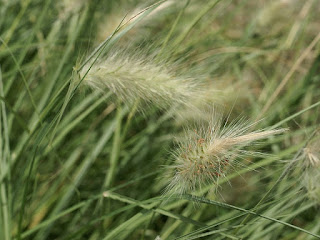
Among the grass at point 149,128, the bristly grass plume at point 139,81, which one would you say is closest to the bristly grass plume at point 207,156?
the grass at point 149,128

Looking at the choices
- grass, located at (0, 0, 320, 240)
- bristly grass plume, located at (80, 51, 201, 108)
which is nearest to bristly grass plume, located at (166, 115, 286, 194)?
grass, located at (0, 0, 320, 240)

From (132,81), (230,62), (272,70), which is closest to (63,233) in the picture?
(132,81)

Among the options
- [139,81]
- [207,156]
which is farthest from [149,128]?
[207,156]

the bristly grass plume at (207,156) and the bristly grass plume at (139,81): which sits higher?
the bristly grass plume at (139,81)

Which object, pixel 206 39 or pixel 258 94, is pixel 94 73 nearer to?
pixel 206 39

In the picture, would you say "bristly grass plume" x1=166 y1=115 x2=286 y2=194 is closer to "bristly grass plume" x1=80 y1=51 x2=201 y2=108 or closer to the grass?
the grass

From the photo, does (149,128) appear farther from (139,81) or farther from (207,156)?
(207,156)

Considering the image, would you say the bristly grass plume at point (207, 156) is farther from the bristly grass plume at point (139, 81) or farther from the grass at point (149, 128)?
the bristly grass plume at point (139, 81)
